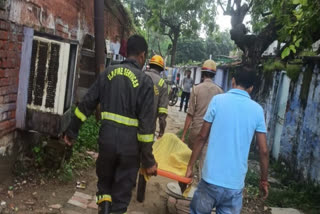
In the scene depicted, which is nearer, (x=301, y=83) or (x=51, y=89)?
(x=51, y=89)

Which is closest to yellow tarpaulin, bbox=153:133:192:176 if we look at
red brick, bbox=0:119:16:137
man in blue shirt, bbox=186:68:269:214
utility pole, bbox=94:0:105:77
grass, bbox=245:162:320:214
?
man in blue shirt, bbox=186:68:269:214

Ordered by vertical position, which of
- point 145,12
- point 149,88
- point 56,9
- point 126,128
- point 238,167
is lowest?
point 238,167

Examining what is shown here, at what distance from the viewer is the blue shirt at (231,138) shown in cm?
257

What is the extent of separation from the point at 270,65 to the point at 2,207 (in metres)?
7.57

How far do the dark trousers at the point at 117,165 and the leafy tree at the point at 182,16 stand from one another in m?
9.41

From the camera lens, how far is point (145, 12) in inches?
1006

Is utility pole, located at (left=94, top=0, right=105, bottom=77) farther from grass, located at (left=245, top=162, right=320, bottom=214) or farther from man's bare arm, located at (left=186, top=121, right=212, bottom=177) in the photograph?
man's bare arm, located at (left=186, top=121, right=212, bottom=177)

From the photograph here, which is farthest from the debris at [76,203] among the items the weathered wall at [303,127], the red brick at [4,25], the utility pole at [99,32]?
the weathered wall at [303,127]

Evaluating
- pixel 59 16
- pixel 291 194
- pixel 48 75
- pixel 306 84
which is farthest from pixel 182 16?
pixel 48 75

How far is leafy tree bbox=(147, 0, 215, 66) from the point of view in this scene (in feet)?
40.6

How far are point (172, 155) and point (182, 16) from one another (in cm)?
2280

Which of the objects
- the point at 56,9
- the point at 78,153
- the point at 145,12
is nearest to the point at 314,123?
the point at 78,153

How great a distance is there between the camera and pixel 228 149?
2.58m

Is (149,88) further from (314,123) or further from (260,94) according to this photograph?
(260,94)
